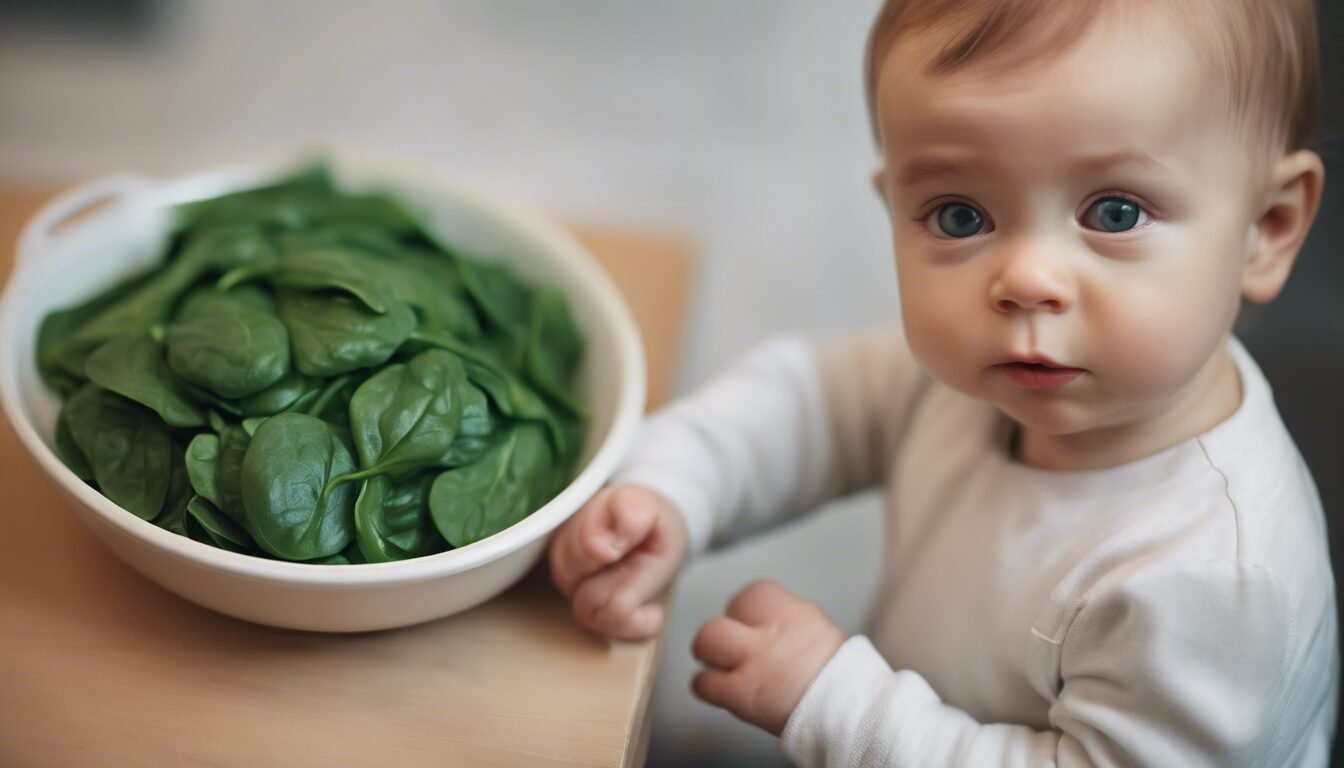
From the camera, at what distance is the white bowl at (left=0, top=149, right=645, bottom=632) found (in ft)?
1.84

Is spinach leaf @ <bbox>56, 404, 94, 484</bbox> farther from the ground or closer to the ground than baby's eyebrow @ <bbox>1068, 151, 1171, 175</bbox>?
closer to the ground

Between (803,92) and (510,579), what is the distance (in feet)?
3.44

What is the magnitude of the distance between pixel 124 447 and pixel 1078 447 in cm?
51

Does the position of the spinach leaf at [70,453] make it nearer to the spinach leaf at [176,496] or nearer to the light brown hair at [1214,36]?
the spinach leaf at [176,496]

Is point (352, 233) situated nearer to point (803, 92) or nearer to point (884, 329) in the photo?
point (884, 329)

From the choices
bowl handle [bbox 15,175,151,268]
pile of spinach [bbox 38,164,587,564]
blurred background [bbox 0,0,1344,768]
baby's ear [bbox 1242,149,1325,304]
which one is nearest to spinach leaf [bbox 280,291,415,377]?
pile of spinach [bbox 38,164,587,564]

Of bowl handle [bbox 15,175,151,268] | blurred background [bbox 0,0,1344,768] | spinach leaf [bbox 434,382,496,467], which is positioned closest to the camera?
spinach leaf [bbox 434,382,496,467]

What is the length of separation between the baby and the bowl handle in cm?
39

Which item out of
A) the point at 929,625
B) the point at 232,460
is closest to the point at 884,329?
the point at 929,625

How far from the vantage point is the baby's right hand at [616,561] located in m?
0.65

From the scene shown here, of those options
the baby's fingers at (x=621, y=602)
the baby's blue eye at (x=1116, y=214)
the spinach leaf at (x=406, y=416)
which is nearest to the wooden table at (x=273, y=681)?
the baby's fingers at (x=621, y=602)

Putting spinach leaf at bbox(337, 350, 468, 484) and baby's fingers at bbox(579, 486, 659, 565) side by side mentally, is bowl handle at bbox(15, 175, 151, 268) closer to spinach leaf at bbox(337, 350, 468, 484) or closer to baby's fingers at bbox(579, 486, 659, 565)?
spinach leaf at bbox(337, 350, 468, 484)

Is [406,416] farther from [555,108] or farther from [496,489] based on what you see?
[555,108]

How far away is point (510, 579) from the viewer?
2.12 feet
